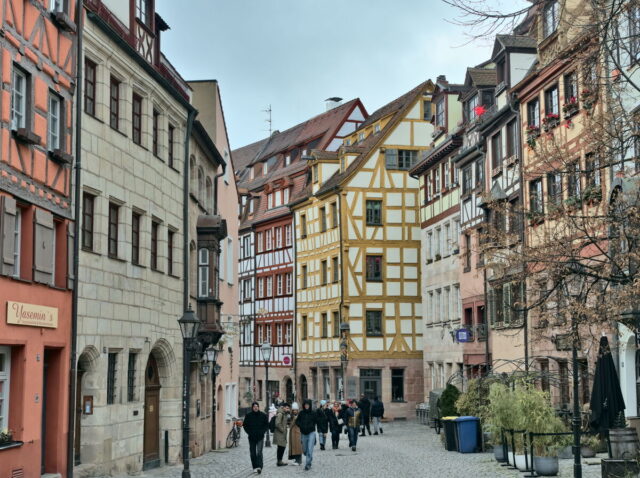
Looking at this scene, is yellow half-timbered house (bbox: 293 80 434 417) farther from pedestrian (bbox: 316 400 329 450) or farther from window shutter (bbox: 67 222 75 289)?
window shutter (bbox: 67 222 75 289)

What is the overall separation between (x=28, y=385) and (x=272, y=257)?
5010 cm

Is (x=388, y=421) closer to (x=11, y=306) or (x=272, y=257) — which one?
(x=272, y=257)

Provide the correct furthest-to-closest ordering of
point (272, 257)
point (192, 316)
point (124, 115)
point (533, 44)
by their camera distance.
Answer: point (272, 257), point (533, 44), point (124, 115), point (192, 316)

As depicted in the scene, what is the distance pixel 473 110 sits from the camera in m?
44.3

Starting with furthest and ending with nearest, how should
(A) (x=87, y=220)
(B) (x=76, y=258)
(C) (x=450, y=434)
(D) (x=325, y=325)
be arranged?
(D) (x=325, y=325) < (C) (x=450, y=434) < (A) (x=87, y=220) < (B) (x=76, y=258)

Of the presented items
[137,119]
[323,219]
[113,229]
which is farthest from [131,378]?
[323,219]

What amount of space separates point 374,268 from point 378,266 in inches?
9.7

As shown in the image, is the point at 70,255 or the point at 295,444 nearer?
the point at 70,255

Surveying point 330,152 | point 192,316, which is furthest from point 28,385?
point 330,152

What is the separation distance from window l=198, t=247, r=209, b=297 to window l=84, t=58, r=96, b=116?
983 centimetres

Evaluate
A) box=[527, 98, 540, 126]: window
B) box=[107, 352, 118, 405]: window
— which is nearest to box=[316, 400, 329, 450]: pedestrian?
box=[107, 352, 118, 405]: window

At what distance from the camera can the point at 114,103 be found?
2394cm


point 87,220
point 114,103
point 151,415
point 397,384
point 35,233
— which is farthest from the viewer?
point 397,384

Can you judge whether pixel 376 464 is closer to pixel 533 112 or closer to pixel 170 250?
pixel 170 250
